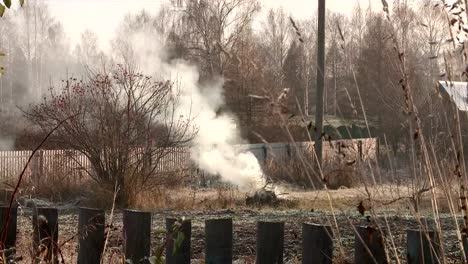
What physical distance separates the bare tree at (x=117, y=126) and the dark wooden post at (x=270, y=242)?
9545 millimetres

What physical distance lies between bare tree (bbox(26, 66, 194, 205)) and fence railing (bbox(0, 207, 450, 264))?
29.6 ft

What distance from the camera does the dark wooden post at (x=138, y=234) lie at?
3.55 metres

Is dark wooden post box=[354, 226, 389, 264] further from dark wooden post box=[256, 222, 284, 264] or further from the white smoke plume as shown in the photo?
the white smoke plume

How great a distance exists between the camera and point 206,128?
2281 centimetres

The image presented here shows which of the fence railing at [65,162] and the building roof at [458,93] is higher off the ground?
the building roof at [458,93]

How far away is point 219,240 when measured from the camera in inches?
130

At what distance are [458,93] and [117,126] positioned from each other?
10448 mm

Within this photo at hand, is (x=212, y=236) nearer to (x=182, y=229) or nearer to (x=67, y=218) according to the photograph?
(x=182, y=229)

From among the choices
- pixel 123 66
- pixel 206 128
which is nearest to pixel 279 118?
pixel 123 66

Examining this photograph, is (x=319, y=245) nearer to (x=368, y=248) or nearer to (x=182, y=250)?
(x=368, y=248)

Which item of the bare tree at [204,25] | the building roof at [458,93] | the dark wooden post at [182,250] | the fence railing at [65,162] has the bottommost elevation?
the dark wooden post at [182,250]

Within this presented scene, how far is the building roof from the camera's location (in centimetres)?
300

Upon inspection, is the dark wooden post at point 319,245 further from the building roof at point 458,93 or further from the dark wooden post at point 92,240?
the dark wooden post at point 92,240

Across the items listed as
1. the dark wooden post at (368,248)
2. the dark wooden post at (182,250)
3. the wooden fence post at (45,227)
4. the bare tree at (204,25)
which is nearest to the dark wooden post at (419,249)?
the dark wooden post at (368,248)
